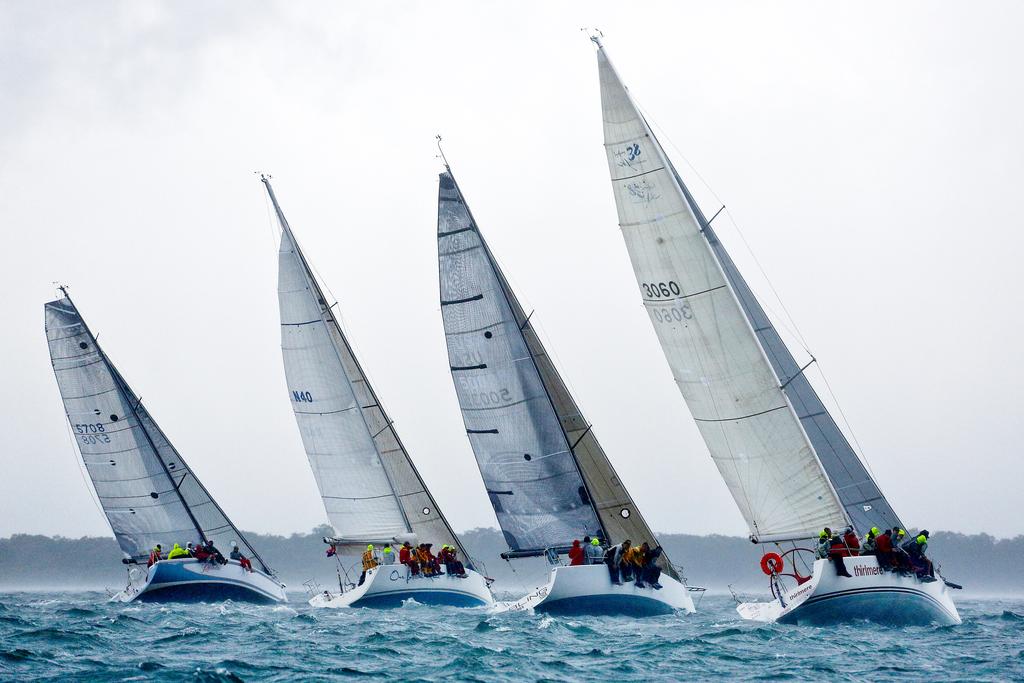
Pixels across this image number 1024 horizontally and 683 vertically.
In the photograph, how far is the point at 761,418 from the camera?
73.7 ft

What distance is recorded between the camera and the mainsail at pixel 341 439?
31719 mm

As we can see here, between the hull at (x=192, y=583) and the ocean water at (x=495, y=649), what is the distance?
502 cm

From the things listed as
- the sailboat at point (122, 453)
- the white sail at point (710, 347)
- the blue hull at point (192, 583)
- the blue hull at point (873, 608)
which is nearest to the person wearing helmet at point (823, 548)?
the blue hull at point (873, 608)

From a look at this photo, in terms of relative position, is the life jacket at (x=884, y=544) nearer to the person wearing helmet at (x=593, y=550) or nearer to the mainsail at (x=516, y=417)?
the person wearing helmet at (x=593, y=550)

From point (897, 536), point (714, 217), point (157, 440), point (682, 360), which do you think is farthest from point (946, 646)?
point (157, 440)

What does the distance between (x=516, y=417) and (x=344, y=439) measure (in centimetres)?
729

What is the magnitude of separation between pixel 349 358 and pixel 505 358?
7804 millimetres

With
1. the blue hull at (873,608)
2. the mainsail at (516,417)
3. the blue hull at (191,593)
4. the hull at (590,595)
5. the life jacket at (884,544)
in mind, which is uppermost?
the mainsail at (516,417)

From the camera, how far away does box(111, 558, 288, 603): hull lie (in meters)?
28.0

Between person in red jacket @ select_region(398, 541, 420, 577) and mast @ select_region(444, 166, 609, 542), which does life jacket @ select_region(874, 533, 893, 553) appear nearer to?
mast @ select_region(444, 166, 609, 542)

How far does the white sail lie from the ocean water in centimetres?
273

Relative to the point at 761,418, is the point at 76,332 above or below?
above

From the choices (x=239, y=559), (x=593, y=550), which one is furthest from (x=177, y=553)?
(x=593, y=550)

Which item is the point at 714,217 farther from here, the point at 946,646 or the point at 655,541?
the point at 946,646
